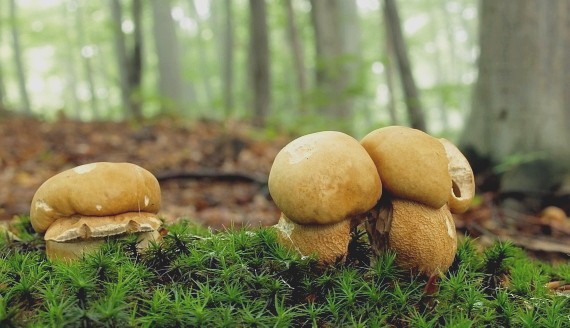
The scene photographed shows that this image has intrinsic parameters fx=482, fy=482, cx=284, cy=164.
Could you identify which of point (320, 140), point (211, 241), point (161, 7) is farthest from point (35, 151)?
point (161, 7)

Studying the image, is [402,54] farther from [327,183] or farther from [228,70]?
[327,183]

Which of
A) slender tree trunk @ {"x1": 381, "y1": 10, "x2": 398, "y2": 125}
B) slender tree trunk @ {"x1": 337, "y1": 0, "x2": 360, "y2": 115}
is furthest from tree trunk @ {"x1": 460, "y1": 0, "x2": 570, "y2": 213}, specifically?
slender tree trunk @ {"x1": 337, "y1": 0, "x2": 360, "y2": 115}

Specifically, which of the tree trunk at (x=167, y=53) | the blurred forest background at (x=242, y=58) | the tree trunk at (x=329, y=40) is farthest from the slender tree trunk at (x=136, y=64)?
the tree trunk at (x=167, y=53)

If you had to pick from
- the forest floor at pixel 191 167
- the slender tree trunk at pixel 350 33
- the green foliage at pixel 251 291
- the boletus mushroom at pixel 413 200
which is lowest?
the forest floor at pixel 191 167

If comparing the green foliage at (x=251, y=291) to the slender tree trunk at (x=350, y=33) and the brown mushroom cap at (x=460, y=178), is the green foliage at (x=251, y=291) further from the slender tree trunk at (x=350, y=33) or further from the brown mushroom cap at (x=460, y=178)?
the slender tree trunk at (x=350, y=33)

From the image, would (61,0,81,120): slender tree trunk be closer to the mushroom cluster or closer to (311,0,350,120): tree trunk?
(311,0,350,120): tree trunk

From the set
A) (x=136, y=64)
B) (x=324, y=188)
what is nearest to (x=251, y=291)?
(x=324, y=188)
